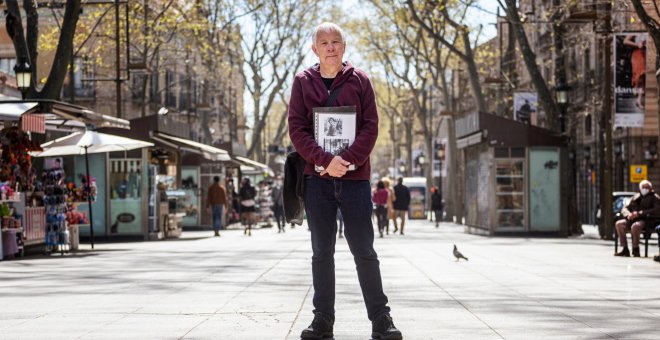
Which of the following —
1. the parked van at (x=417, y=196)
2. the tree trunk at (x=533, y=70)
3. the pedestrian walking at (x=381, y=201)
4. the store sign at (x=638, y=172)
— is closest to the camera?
the tree trunk at (x=533, y=70)

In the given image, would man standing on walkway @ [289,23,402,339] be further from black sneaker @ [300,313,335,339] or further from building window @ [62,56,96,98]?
building window @ [62,56,96,98]

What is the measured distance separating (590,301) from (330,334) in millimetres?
4173

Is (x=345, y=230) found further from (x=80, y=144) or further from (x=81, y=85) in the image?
(x=81, y=85)

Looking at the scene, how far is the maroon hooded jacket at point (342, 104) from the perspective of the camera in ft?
23.2

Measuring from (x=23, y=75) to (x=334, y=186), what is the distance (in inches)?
661

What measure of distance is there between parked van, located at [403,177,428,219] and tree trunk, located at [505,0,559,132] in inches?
1331

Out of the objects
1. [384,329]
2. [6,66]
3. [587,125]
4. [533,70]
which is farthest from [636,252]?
[587,125]

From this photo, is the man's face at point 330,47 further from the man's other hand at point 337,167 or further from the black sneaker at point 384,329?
the black sneaker at point 384,329

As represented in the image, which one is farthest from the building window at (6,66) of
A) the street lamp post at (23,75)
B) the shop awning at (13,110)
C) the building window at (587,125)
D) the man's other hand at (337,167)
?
the man's other hand at (337,167)

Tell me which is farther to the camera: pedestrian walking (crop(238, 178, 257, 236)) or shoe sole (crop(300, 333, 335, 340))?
pedestrian walking (crop(238, 178, 257, 236))

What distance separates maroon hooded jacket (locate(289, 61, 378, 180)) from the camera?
7074mm

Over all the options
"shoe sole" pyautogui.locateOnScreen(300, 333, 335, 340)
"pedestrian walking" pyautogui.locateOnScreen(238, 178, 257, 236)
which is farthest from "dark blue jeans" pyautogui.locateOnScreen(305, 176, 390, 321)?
"pedestrian walking" pyautogui.locateOnScreen(238, 178, 257, 236)

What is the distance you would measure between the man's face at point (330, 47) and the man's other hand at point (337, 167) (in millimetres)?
599

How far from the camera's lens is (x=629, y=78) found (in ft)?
96.1
